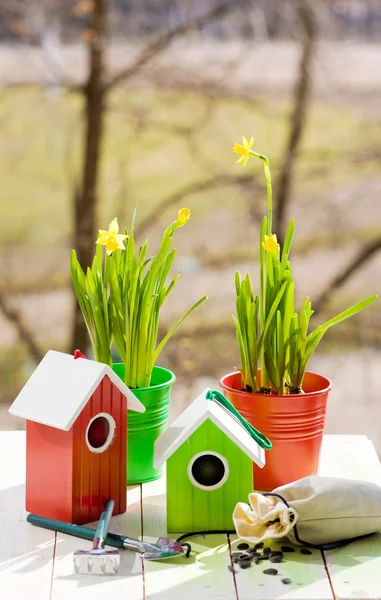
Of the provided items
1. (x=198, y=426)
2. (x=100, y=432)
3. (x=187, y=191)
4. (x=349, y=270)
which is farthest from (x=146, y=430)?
(x=349, y=270)

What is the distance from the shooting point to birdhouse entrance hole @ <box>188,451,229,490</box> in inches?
49.8

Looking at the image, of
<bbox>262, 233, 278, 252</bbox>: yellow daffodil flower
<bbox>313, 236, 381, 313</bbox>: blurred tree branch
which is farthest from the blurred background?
<bbox>262, 233, 278, 252</bbox>: yellow daffodil flower

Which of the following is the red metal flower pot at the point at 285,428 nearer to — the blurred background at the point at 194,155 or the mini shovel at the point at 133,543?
the mini shovel at the point at 133,543

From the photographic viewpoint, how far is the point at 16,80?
9.58 feet

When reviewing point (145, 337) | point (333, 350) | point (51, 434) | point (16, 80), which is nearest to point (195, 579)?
point (51, 434)

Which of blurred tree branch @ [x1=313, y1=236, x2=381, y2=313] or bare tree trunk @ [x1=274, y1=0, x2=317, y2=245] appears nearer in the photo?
bare tree trunk @ [x1=274, y1=0, x2=317, y2=245]

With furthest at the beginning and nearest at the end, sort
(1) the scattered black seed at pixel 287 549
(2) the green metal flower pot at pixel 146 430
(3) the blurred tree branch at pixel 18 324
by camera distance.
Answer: (3) the blurred tree branch at pixel 18 324
(2) the green metal flower pot at pixel 146 430
(1) the scattered black seed at pixel 287 549

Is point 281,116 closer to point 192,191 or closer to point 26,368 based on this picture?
point 192,191

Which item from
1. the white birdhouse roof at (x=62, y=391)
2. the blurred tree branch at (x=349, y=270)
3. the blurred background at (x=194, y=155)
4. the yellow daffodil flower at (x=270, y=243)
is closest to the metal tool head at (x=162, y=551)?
the white birdhouse roof at (x=62, y=391)

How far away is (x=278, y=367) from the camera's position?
1.43 m

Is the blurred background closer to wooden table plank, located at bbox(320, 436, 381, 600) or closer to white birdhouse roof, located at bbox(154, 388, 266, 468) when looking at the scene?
wooden table plank, located at bbox(320, 436, 381, 600)

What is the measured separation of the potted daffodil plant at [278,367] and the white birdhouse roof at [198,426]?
10 cm

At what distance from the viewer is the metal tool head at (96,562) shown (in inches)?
44.5

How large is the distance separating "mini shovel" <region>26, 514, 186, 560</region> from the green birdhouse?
6 cm
